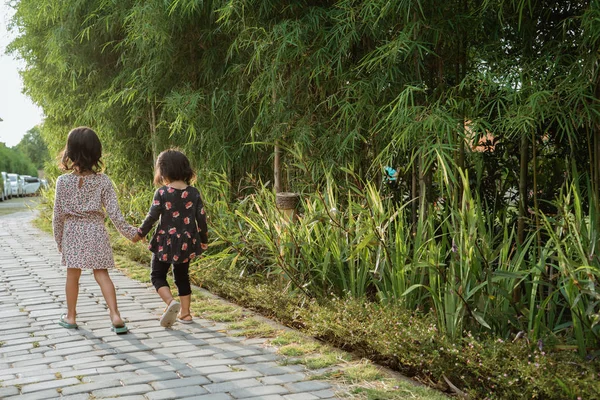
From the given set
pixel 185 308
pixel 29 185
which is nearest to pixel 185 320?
pixel 185 308

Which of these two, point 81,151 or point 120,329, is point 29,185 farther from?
point 120,329

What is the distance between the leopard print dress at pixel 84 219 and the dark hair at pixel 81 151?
0.07m

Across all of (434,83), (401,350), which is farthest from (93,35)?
(401,350)

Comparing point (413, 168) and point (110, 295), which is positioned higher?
point (413, 168)

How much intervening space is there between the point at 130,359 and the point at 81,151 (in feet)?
4.66

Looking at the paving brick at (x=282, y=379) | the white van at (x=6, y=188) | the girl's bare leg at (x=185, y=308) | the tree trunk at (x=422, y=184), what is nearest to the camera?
the paving brick at (x=282, y=379)

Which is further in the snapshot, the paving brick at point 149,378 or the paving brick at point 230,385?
the paving brick at point 149,378

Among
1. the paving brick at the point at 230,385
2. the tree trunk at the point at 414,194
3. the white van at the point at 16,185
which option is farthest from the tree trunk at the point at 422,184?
the white van at the point at 16,185

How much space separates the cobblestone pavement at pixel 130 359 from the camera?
10.2ft

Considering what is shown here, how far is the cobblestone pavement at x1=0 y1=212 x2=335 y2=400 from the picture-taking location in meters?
3.12

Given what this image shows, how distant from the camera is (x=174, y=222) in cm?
448

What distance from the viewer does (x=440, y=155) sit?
3.75 metres

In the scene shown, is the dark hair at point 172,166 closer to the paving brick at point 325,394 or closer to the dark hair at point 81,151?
the dark hair at point 81,151

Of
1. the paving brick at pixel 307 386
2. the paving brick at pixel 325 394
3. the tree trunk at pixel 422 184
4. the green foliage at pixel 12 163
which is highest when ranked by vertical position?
the green foliage at pixel 12 163
